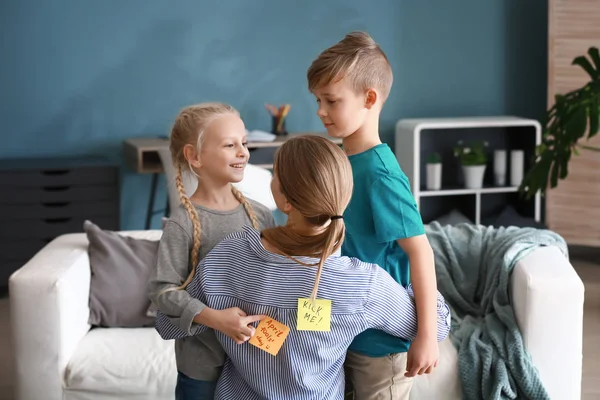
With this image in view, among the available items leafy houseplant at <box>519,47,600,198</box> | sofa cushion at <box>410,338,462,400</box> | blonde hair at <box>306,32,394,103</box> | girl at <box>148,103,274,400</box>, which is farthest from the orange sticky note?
leafy houseplant at <box>519,47,600,198</box>

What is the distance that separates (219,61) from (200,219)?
3.61m

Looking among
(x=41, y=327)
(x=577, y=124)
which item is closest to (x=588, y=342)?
(x=577, y=124)

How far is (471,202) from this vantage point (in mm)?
5480

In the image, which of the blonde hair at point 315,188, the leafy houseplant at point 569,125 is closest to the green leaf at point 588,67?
the leafy houseplant at point 569,125

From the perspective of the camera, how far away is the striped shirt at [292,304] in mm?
1578

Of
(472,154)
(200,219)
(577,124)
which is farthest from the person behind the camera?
(472,154)

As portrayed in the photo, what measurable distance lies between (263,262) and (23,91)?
A: 12.6ft

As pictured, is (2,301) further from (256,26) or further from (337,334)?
(337,334)

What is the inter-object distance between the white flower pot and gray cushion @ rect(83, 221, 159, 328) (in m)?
2.50

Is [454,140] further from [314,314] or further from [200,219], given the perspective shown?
[314,314]

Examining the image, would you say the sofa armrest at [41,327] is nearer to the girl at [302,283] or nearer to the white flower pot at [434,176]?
the girl at [302,283]

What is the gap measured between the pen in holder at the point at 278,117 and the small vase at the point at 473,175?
109 cm

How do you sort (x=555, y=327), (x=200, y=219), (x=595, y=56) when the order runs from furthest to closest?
1. (x=595, y=56)
2. (x=555, y=327)
3. (x=200, y=219)

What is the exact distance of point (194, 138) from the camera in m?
1.81
